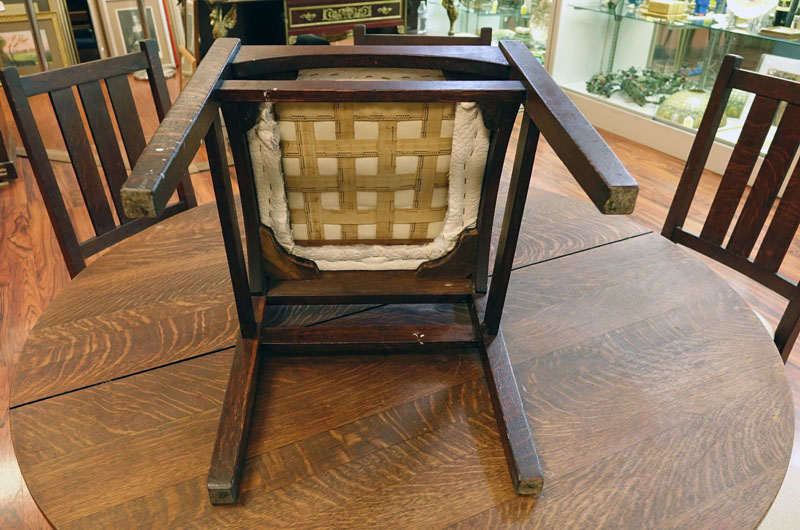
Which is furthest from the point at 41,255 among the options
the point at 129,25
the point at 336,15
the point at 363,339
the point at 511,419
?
the point at 129,25

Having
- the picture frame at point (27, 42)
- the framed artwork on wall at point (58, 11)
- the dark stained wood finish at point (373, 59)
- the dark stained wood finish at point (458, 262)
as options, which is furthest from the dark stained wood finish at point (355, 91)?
the framed artwork on wall at point (58, 11)

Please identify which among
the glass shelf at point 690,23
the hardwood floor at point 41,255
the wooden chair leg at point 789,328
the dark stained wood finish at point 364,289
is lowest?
the hardwood floor at point 41,255

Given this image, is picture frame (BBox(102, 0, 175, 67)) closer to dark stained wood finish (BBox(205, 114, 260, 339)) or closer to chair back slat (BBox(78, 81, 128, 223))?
chair back slat (BBox(78, 81, 128, 223))

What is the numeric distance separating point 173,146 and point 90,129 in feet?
2.62

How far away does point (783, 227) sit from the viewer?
3.67 feet

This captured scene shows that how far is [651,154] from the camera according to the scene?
3287 mm

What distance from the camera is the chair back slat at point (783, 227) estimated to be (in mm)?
1099

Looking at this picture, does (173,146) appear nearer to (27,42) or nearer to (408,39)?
(408,39)

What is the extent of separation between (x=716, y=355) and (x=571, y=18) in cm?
325

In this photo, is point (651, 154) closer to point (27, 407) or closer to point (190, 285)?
point (190, 285)

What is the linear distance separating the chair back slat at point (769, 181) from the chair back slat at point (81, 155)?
4.35ft

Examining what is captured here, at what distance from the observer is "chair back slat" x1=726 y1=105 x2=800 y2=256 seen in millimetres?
1108

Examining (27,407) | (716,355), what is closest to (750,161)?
(716,355)

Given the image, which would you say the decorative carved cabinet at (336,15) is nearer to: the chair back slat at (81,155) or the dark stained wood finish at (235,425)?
the chair back slat at (81,155)
